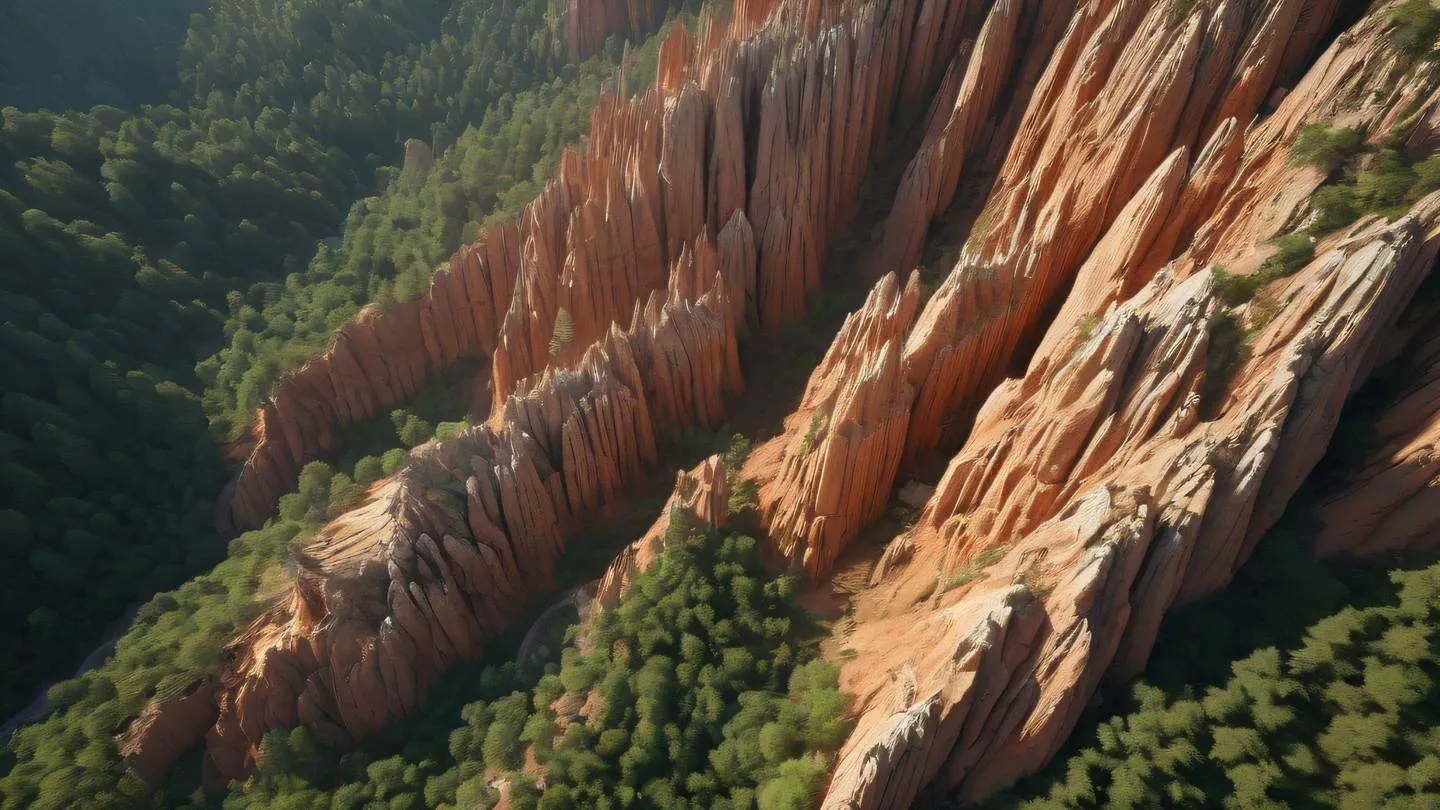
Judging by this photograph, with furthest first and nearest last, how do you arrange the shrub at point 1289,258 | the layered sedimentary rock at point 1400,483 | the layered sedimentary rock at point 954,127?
the layered sedimentary rock at point 954,127 < the shrub at point 1289,258 < the layered sedimentary rock at point 1400,483

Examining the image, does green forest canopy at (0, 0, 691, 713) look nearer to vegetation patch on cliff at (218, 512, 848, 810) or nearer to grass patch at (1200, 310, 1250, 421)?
vegetation patch on cliff at (218, 512, 848, 810)

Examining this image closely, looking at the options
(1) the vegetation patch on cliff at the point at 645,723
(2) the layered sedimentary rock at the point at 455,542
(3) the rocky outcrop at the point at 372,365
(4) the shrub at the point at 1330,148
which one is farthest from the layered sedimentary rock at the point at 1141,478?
(3) the rocky outcrop at the point at 372,365

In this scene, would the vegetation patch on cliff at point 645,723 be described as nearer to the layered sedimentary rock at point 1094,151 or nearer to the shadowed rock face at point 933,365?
the shadowed rock face at point 933,365

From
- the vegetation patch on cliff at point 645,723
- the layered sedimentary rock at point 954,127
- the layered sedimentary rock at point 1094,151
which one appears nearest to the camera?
the vegetation patch on cliff at point 645,723

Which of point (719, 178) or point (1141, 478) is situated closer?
point (1141, 478)

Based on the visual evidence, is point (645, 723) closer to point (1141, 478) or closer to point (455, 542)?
point (455, 542)

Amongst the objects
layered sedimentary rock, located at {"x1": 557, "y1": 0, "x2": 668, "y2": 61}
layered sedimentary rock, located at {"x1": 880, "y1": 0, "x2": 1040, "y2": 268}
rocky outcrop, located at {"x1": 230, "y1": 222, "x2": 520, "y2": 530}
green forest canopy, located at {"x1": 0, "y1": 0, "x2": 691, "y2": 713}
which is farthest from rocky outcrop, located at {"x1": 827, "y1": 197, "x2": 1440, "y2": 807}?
layered sedimentary rock, located at {"x1": 557, "y1": 0, "x2": 668, "y2": 61}

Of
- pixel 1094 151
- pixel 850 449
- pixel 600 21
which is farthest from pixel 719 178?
pixel 600 21

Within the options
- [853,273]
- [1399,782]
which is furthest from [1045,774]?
[853,273]
